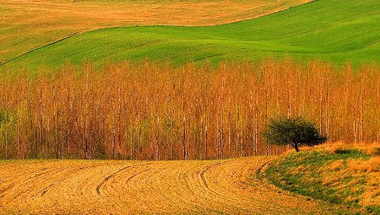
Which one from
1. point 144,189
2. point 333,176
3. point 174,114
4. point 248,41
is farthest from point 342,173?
point 248,41

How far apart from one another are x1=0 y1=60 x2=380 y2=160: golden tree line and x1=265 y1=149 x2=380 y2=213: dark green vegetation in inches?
550

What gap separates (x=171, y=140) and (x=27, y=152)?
11.5 meters

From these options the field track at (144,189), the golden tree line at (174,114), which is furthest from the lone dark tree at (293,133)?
the golden tree line at (174,114)

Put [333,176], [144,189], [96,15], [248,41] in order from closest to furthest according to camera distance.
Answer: [144,189] < [333,176] < [248,41] < [96,15]

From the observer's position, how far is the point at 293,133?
40.1 meters

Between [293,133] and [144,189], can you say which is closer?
[144,189]

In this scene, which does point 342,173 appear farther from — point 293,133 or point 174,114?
point 174,114

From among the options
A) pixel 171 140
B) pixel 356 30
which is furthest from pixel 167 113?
pixel 356 30

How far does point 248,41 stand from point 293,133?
4813 centimetres

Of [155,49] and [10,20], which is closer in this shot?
[155,49]

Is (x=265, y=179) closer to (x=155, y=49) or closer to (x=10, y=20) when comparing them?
(x=155, y=49)

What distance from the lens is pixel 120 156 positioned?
53.3 meters

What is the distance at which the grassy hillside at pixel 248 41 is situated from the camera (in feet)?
253

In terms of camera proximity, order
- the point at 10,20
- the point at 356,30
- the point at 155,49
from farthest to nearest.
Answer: the point at 10,20 < the point at 356,30 < the point at 155,49
